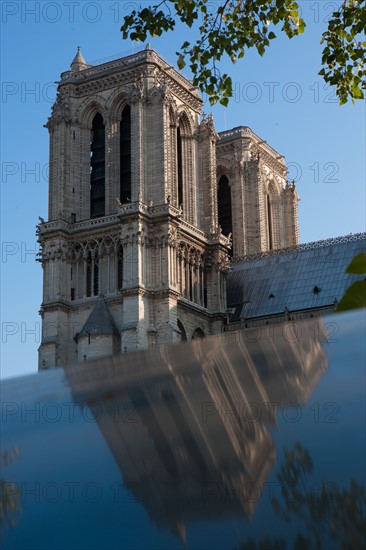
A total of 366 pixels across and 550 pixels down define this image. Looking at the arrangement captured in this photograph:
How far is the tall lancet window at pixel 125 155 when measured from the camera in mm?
48906

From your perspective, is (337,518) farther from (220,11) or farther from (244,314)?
(244,314)

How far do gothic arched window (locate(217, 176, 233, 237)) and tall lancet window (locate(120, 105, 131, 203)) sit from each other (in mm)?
13335

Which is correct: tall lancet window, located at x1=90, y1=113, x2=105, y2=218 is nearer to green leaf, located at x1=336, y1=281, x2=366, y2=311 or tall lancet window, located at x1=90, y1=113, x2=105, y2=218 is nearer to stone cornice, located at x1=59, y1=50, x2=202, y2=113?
stone cornice, located at x1=59, y1=50, x2=202, y2=113

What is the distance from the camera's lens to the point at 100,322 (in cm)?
4494

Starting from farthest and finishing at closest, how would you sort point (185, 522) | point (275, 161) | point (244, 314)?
point (275, 161)
point (244, 314)
point (185, 522)

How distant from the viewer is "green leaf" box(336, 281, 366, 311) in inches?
119

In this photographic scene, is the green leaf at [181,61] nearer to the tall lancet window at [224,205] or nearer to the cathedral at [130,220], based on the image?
the cathedral at [130,220]

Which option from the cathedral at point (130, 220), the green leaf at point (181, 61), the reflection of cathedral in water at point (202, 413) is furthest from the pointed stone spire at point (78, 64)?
the reflection of cathedral in water at point (202, 413)

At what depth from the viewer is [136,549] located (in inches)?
84.4

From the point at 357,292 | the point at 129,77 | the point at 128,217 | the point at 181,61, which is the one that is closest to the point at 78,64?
the point at 129,77

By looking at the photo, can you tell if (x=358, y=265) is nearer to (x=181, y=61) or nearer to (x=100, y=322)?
(x=181, y=61)

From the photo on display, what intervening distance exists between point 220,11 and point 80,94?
37116 mm

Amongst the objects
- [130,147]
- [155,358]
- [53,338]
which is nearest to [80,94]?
[130,147]

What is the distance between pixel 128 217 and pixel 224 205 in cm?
1765
